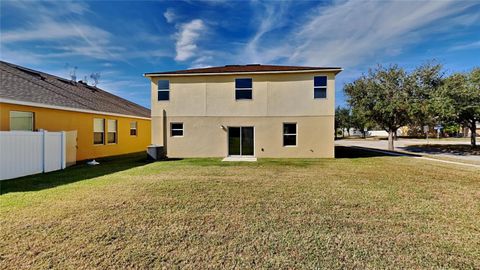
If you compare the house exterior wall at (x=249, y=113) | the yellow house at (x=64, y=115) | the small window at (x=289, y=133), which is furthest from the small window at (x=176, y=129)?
the small window at (x=289, y=133)

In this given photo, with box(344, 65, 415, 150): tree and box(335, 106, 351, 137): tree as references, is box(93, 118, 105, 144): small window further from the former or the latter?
box(335, 106, 351, 137): tree

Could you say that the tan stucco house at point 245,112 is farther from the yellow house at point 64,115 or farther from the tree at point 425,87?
the tree at point 425,87

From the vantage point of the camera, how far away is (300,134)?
47.9 ft

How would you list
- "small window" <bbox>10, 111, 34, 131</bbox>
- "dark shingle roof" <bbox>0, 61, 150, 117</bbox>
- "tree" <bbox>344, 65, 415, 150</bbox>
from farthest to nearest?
"tree" <bbox>344, 65, 415, 150</bbox>, "dark shingle roof" <bbox>0, 61, 150, 117</bbox>, "small window" <bbox>10, 111, 34, 131</bbox>

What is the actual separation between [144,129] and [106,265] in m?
18.8

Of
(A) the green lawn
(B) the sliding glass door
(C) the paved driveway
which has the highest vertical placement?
(B) the sliding glass door

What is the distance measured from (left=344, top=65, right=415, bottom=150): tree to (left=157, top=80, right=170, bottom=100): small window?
51.2ft

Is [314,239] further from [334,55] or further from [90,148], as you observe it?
[334,55]

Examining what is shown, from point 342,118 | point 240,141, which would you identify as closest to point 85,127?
point 240,141

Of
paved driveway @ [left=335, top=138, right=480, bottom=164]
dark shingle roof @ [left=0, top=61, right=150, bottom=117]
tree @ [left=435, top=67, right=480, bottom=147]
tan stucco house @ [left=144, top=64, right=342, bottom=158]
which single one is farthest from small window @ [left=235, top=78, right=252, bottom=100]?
tree @ [left=435, top=67, right=480, bottom=147]

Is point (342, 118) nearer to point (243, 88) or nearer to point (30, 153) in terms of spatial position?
point (243, 88)

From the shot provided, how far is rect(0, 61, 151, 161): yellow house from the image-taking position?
9664 millimetres

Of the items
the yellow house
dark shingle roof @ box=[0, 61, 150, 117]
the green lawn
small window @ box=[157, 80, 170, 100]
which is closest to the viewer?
the green lawn

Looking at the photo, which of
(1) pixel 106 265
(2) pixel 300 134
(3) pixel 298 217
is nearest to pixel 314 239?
(3) pixel 298 217
